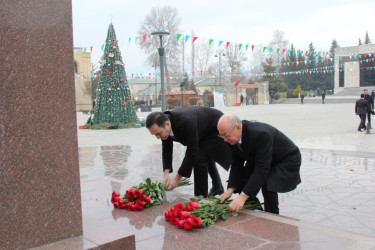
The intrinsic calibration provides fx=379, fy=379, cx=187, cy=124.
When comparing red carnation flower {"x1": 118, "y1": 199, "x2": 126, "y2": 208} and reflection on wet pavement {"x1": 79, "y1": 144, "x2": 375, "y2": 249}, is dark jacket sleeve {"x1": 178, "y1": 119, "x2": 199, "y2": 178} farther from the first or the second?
red carnation flower {"x1": 118, "y1": 199, "x2": 126, "y2": 208}

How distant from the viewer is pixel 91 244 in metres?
2.64

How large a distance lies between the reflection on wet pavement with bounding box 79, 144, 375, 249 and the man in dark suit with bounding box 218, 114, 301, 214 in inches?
11.3

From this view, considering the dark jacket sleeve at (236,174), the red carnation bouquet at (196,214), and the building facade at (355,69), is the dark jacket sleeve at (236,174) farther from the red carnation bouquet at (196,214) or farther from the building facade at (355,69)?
the building facade at (355,69)

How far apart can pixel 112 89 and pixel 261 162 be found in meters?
15.7

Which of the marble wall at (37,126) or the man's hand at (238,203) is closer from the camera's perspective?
the marble wall at (37,126)

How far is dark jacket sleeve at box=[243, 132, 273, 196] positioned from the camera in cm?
339

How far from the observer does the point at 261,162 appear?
11.1 feet

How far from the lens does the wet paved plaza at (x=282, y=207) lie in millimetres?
3086

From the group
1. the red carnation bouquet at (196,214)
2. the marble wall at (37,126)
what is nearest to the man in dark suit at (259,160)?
the red carnation bouquet at (196,214)

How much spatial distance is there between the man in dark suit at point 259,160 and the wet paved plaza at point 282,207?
27cm

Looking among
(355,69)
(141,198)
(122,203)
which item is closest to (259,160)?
(141,198)

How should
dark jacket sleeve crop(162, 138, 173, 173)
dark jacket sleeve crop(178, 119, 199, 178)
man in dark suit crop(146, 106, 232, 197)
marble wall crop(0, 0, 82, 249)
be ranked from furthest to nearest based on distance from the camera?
dark jacket sleeve crop(162, 138, 173, 173), dark jacket sleeve crop(178, 119, 199, 178), man in dark suit crop(146, 106, 232, 197), marble wall crop(0, 0, 82, 249)

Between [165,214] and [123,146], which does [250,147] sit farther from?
[123,146]

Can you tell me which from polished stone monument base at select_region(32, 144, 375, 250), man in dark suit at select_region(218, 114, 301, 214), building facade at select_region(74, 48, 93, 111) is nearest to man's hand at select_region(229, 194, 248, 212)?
man in dark suit at select_region(218, 114, 301, 214)
